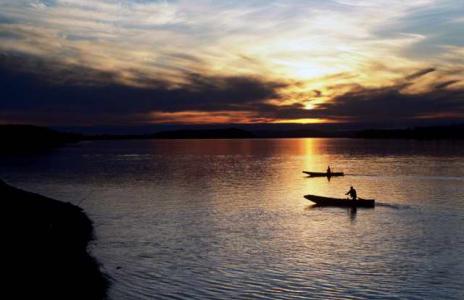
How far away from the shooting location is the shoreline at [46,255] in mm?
22578

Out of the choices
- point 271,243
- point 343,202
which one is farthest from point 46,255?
point 343,202

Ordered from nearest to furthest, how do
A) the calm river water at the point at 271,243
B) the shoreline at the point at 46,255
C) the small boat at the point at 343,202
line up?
1. the shoreline at the point at 46,255
2. the calm river water at the point at 271,243
3. the small boat at the point at 343,202

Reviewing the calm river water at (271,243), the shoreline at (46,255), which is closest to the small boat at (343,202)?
the calm river water at (271,243)

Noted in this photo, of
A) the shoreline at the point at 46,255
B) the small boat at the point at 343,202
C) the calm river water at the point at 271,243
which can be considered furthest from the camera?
the small boat at the point at 343,202

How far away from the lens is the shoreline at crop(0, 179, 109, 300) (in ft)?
74.1

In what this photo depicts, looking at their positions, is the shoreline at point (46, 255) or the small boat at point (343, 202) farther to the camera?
the small boat at point (343, 202)

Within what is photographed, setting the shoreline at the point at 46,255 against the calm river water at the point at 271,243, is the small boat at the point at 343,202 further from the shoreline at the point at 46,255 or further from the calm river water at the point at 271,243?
the shoreline at the point at 46,255

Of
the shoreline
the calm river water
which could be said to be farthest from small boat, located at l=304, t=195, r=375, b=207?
→ the shoreline

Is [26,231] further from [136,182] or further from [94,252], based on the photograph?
[136,182]

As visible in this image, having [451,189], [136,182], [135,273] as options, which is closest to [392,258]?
[135,273]

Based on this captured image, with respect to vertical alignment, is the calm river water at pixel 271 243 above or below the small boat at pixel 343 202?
below

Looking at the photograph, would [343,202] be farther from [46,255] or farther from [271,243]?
[46,255]

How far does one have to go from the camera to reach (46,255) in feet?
89.8

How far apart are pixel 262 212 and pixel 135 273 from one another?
26.7 m
